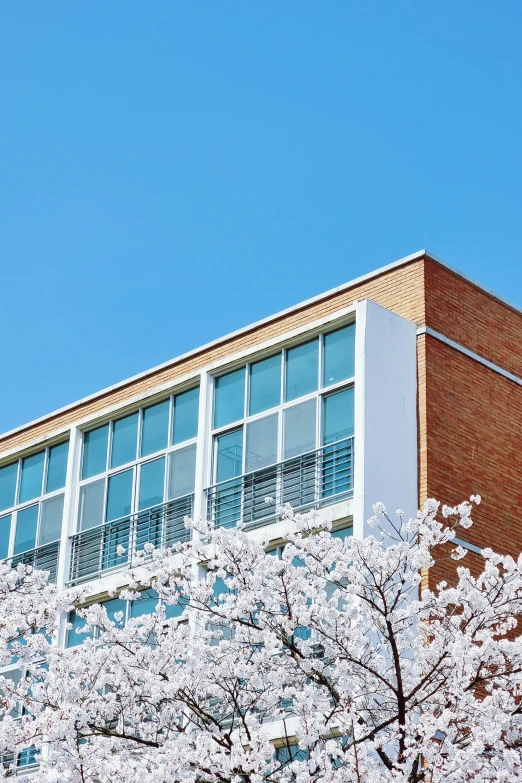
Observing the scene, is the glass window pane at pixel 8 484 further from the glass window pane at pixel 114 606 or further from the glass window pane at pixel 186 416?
the glass window pane at pixel 186 416

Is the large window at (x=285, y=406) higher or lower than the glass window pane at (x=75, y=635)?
higher

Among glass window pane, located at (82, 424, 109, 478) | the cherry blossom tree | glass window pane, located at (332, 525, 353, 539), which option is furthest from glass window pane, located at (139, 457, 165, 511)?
the cherry blossom tree

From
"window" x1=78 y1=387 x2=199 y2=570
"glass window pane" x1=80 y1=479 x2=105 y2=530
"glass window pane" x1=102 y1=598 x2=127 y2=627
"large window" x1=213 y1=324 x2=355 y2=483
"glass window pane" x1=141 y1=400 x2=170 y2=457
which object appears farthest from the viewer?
"glass window pane" x1=80 y1=479 x2=105 y2=530

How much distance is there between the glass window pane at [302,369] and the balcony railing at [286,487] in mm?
1023

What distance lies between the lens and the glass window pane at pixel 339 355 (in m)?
18.8

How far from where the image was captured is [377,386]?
18328mm

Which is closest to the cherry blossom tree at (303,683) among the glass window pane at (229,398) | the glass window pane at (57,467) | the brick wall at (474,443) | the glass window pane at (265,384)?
the brick wall at (474,443)


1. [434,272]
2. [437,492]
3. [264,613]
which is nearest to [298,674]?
[264,613]

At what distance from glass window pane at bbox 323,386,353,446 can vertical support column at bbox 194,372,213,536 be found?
2.17m

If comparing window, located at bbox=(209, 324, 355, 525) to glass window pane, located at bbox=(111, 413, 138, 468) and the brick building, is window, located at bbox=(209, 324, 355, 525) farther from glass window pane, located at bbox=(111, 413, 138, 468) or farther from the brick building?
glass window pane, located at bbox=(111, 413, 138, 468)

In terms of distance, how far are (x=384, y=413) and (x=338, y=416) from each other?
675mm

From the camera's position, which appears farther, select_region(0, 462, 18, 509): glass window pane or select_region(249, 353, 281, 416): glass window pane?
select_region(0, 462, 18, 509): glass window pane

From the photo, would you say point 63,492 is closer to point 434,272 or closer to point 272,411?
point 272,411

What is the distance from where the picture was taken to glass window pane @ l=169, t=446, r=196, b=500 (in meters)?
20.2
